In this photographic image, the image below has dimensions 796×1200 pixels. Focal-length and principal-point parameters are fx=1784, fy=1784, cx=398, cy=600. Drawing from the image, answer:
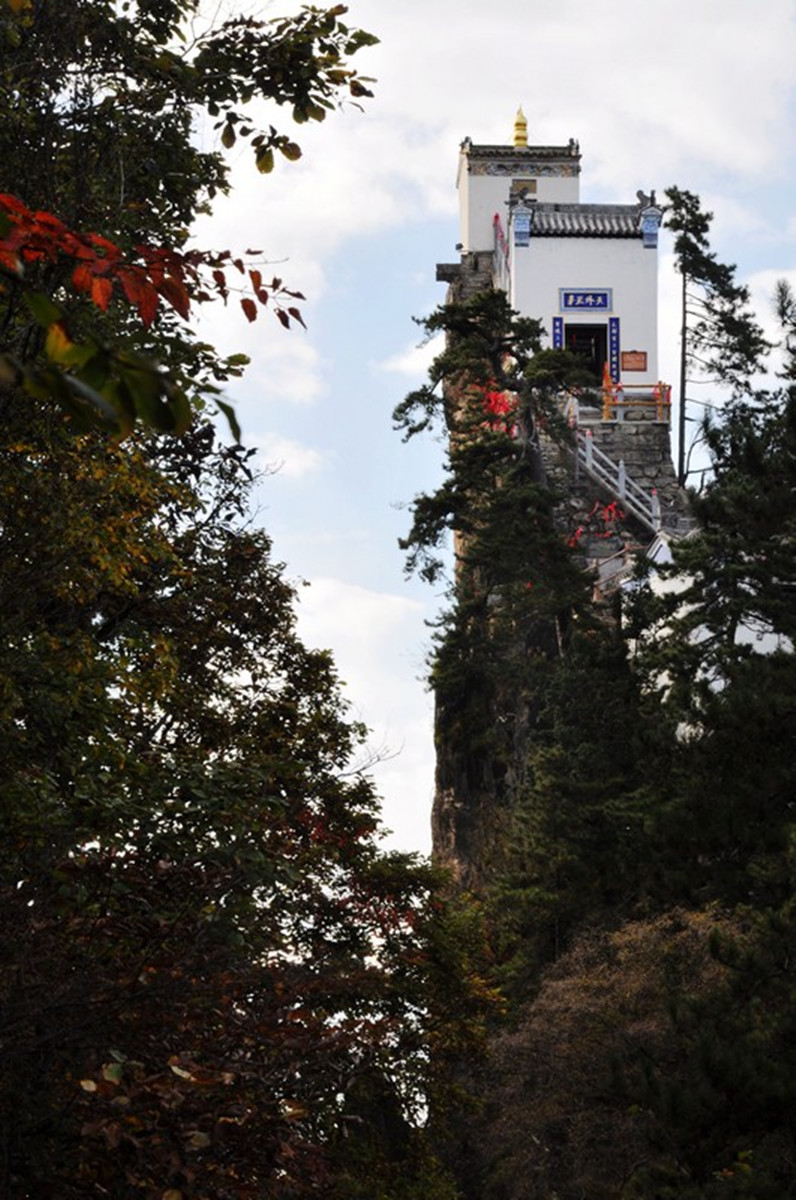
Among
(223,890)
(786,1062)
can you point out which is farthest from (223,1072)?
(786,1062)

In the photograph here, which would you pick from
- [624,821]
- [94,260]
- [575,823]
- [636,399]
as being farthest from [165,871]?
[636,399]

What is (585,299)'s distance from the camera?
51844 mm

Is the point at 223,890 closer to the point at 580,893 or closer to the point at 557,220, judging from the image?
the point at 580,893

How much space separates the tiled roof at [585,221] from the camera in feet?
172

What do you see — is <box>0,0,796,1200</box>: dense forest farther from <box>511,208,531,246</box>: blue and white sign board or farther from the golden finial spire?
the golden finial spire

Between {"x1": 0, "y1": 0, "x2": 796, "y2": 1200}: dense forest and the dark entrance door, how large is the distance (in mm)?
17566

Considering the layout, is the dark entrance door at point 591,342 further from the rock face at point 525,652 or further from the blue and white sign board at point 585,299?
the rock face at point 525,652

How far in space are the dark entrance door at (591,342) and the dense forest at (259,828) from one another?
57.6 ft

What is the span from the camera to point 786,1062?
50.9 feet

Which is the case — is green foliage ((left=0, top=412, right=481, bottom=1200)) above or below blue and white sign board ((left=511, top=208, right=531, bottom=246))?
below

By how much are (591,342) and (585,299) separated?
4.14 feet

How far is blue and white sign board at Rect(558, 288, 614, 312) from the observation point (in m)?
51.7

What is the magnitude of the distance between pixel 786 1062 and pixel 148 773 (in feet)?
21.2

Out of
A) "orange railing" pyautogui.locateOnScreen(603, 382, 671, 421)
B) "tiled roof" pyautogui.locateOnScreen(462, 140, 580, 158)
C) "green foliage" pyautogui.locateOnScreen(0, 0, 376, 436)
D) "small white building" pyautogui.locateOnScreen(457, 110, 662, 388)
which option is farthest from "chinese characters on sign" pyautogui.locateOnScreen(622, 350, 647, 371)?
"green foliage" pyautogui.locateOnScreen(0, 0, 376, 436)
